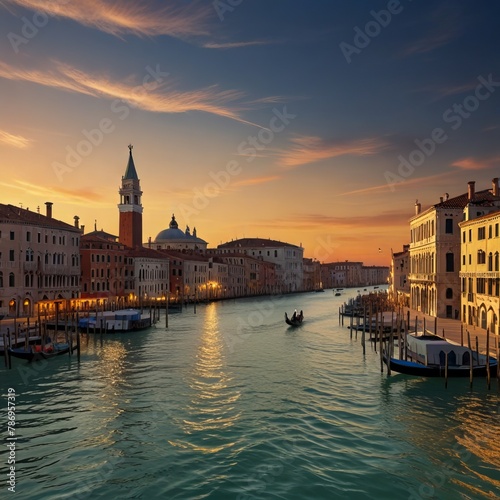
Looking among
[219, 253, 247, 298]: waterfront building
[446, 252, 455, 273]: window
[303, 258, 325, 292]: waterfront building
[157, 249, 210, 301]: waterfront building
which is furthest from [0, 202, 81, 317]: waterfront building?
[303, 258, 325, 292]: waterfront building

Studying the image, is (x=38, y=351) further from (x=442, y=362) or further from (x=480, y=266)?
(x=480, y=266)

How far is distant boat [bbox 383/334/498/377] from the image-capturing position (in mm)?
18453

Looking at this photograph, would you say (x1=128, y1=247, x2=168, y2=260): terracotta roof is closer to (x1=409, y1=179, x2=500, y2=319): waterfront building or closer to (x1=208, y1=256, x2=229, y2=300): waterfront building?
(x1=208, y1=256, x2=229, y2=300): waterfront building

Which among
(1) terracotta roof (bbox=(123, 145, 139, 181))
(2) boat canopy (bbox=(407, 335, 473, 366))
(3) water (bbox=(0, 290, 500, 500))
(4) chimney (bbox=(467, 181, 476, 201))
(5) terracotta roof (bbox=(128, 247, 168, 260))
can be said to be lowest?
(3) water (bbox=(0, 290, 500, 500))

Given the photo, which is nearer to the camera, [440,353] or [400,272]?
[440,353]

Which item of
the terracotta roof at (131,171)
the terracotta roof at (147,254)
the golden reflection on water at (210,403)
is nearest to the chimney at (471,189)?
the golden reflection on water at (210,403)

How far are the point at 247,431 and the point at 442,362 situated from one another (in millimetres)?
9847

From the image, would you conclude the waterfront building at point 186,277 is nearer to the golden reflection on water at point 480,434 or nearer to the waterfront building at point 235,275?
the waterfront building at point 235,275

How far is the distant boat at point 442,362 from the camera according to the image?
1845 cm

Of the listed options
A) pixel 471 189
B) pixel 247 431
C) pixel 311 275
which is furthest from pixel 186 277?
pixel 311 275

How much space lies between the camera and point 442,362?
19094 millimetres

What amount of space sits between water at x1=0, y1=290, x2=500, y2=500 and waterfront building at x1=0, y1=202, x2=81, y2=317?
16.4 m

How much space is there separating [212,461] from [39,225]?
3318 cm

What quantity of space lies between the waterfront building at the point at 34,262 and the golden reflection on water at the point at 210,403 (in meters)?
18.9
